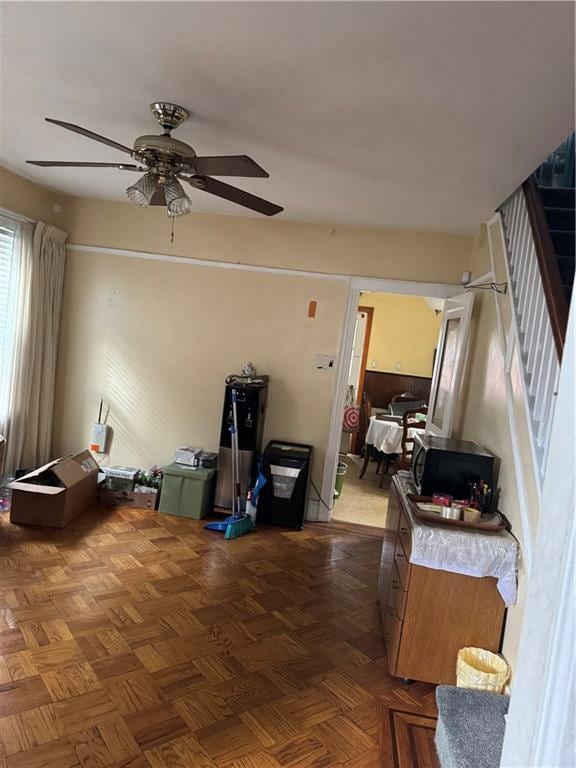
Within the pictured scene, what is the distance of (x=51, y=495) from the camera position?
12.1ft

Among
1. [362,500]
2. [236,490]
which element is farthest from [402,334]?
[236,490]

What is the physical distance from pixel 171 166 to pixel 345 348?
2515 millimetres

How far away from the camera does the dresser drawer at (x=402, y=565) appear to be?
2.41m

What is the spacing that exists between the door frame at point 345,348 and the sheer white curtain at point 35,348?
2.51 metres

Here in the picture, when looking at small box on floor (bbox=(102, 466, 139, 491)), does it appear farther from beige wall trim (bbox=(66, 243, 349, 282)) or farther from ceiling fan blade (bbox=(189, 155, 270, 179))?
ceiling fan blade (bbox=(189, 155, 270, 179))

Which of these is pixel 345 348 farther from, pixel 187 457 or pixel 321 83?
pixel 321 83

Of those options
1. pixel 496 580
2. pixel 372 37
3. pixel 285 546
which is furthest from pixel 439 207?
pixel 285 546

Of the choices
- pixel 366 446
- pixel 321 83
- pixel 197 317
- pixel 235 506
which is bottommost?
pixel 235 506

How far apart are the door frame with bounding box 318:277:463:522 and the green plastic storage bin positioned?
1011 mm

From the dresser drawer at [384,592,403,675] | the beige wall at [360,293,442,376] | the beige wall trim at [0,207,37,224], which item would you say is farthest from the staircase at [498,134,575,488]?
the beige wall at [360,293,442,376]

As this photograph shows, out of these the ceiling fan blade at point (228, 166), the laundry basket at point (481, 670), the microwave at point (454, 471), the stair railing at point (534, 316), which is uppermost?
the ceiling fan blade at point (228, 166)

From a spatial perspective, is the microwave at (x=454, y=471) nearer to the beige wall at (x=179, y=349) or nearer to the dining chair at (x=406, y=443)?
the beige wall at (x=179, y=349)

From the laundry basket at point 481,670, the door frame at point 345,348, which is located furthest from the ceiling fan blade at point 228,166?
the door frame at point 345,348

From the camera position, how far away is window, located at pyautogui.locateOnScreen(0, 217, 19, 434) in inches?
161
